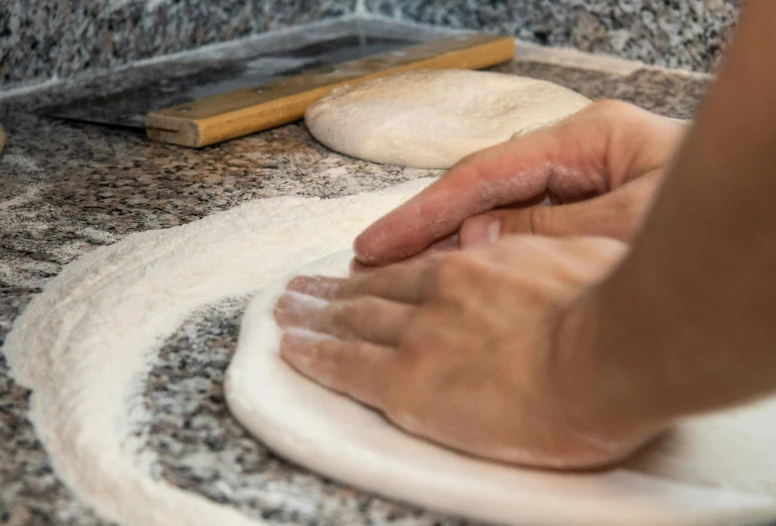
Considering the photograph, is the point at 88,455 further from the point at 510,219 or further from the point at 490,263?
the point at 510,219

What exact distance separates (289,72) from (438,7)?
1.80ft

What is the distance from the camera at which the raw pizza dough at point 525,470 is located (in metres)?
0.57

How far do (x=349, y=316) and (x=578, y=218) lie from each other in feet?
0.81

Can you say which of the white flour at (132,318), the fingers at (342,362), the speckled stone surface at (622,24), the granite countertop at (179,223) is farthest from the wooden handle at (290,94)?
the fingers at (342,362)

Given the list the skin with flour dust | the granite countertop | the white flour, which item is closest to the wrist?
the skin with flour dust

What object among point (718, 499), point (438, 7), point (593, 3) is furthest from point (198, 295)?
point (438, 7)

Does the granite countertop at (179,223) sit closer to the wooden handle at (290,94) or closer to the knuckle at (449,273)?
the wooden handle at (290,94)

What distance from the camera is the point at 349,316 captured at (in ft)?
2.42

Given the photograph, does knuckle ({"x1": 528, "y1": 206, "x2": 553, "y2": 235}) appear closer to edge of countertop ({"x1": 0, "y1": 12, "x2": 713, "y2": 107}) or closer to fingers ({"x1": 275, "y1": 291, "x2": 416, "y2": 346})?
fingers ({"x1": 275, "y1": 291, "x2": 416, "y2": 346})

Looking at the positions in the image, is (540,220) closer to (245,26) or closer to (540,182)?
(540,182)

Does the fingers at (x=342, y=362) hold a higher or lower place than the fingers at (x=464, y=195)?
lower

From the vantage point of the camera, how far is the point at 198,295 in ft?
3.02

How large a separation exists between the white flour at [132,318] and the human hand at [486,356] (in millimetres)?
143

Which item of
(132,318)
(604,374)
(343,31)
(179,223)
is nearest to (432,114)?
(179,223)
